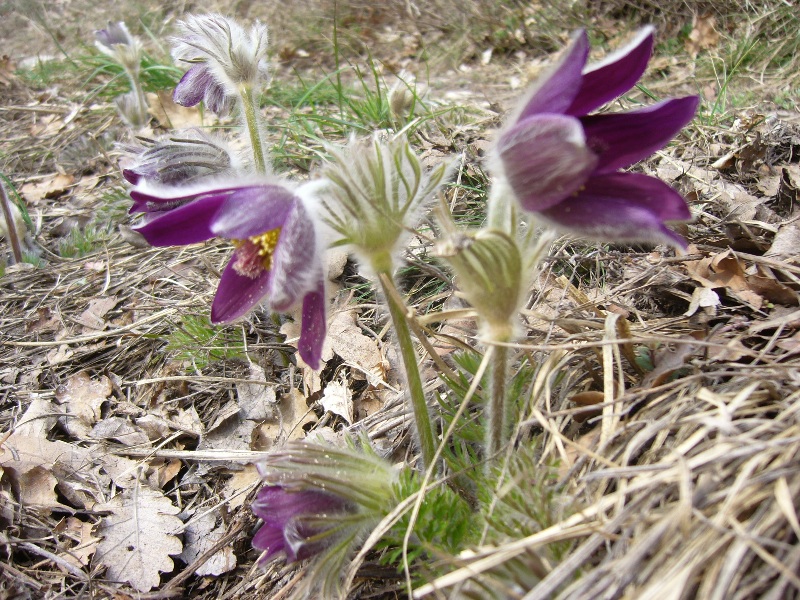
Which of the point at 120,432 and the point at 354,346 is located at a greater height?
the point at 354,346

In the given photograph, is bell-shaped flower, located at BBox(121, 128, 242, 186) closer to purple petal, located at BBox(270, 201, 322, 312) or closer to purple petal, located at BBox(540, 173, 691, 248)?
purple petal, located at BBox(270, 201, 322, 312)

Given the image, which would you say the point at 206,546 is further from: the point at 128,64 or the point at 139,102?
the point at 128,64

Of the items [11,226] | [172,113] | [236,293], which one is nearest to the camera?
[236,293]

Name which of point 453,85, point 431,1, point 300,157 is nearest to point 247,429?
point 300,157

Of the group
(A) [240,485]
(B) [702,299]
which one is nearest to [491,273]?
(B) [702,299]

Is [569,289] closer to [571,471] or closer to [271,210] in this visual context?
[571,471]

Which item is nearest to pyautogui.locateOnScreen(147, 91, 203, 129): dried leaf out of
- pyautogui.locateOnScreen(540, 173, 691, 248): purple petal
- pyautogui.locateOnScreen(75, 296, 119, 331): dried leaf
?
pyautogui.locateOnScreen(75, 296, 119, 331): dried leaf
